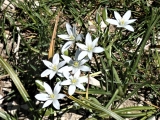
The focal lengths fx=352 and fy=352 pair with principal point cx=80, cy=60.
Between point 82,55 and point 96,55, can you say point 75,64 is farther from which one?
point 96,55

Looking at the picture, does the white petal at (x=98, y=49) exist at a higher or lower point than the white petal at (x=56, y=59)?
higher

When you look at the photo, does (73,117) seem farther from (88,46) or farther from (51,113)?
(88,46)

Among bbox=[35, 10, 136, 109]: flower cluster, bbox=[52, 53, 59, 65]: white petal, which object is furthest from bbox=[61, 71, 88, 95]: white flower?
bbox=[52, 53, 59, 65]: white petal

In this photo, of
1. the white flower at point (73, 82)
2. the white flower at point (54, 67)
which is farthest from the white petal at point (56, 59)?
the white flower at point (73, 82)

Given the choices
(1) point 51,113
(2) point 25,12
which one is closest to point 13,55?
(2) point 25,12

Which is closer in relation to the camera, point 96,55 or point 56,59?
point 56,59

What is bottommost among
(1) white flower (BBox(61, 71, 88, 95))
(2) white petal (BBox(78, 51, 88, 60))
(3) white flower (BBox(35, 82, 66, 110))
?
(3) white flower (BBox(35, 82, 66, 110))

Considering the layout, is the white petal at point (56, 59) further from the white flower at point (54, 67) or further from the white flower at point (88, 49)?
the white flower at point (88, 49)

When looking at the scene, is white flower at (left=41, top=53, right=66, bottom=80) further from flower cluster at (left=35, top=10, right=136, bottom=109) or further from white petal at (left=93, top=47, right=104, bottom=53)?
white petal at (left=93, top=47, right=104, bottom=53)

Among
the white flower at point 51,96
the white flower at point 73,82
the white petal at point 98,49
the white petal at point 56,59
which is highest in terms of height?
the white petal at point 98,49

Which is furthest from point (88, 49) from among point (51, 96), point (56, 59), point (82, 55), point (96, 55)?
point (96, 55)

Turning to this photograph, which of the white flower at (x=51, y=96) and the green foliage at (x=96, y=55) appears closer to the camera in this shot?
the white flower at (x=51, y=96)
